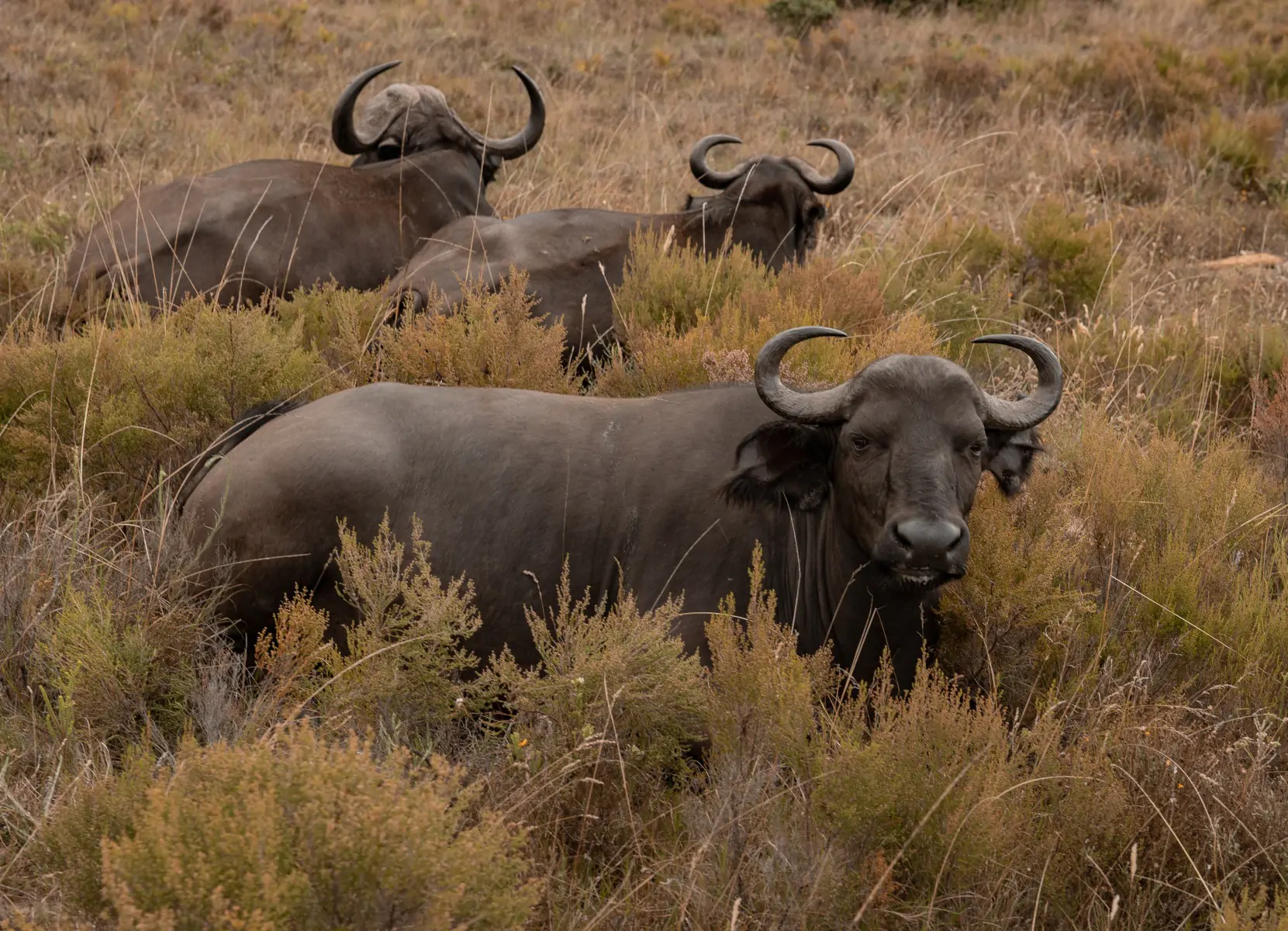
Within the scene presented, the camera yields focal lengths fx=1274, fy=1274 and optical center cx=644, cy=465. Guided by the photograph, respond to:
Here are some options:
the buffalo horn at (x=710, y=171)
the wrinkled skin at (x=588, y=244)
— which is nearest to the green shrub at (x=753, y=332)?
the wrinkled skin at (x=588, y=244)

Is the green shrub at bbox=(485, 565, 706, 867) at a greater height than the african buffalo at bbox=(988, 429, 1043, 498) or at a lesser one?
lesser

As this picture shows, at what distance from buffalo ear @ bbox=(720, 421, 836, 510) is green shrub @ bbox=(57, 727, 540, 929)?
206 cm

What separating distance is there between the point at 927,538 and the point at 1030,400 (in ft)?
3.00

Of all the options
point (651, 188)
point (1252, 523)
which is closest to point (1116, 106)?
point (651, 188)

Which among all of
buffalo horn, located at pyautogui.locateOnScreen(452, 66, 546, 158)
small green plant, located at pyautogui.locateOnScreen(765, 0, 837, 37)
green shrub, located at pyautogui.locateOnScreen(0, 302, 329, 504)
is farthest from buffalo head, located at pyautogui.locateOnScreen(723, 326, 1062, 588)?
small green plant, located at pyautogui.locateOnScreen(765, 0, 837, 37)

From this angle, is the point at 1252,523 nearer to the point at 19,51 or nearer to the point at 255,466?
the point at 255,466

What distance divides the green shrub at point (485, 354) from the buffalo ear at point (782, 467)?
164 cm

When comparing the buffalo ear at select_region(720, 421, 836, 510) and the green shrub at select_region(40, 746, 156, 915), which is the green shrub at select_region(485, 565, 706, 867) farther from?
the green shrub at select_region(40, 746, 156, 915)

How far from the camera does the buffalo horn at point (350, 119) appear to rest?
8969 millimetres

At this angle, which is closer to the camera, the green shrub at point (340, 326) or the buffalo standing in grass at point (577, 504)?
the buffalo standing in grass at point (577, 504)

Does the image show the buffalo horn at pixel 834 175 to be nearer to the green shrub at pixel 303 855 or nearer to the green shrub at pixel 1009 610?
the green shrub at pixel 1009 610

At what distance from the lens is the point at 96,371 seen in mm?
5512

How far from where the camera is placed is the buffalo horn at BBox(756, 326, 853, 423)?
4.21 meters

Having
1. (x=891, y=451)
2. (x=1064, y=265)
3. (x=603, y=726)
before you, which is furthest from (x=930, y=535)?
(x=1064, y=265)
